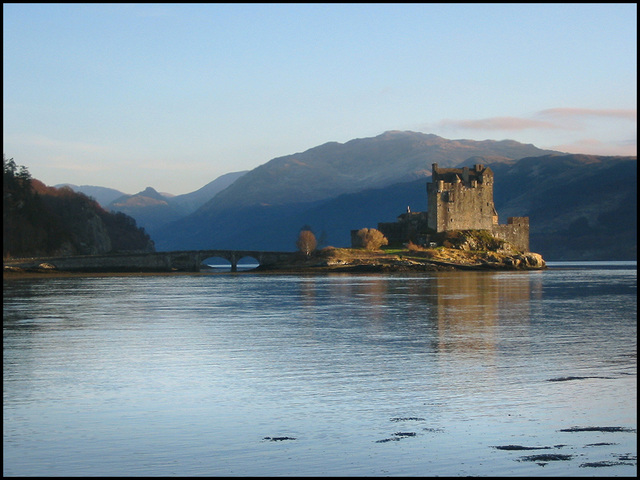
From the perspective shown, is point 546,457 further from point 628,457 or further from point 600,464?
point 628,457

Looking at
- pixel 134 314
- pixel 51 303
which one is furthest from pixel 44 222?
pixel 134 314

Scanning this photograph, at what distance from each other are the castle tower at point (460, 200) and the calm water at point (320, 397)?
9267 cm

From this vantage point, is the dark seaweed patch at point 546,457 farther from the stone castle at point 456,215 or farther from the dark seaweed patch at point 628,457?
the stone castle at point 456,215

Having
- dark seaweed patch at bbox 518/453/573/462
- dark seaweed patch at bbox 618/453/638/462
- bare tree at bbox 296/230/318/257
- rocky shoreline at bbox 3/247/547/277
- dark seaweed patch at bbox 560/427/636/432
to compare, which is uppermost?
bare tree at bbox 296/230/318/257

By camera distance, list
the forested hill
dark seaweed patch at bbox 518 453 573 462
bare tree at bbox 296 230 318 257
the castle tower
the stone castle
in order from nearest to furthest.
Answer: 1. dark seaweed patch at bbox 518 453 573 462
2. the forested hill
3. bare tree at bbox 296 230 318 257
4. the castle tower
5. the stone castle

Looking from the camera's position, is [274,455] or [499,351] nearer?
[274,455]

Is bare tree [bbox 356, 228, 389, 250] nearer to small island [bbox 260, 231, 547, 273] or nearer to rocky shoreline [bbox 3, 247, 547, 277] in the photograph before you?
small island [bbox 260, 231, 547, 273]

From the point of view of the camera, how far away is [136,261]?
126000mm

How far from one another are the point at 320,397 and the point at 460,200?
117 metres

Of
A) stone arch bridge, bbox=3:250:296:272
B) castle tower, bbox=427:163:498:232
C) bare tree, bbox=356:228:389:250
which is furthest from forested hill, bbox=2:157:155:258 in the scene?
castle tower, bbox=427:163:498:232

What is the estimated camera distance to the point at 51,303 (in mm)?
51938

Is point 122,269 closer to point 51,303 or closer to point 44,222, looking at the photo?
point 44,222

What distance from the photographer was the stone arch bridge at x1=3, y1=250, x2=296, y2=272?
361 feet

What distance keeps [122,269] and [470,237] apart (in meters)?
50.3
